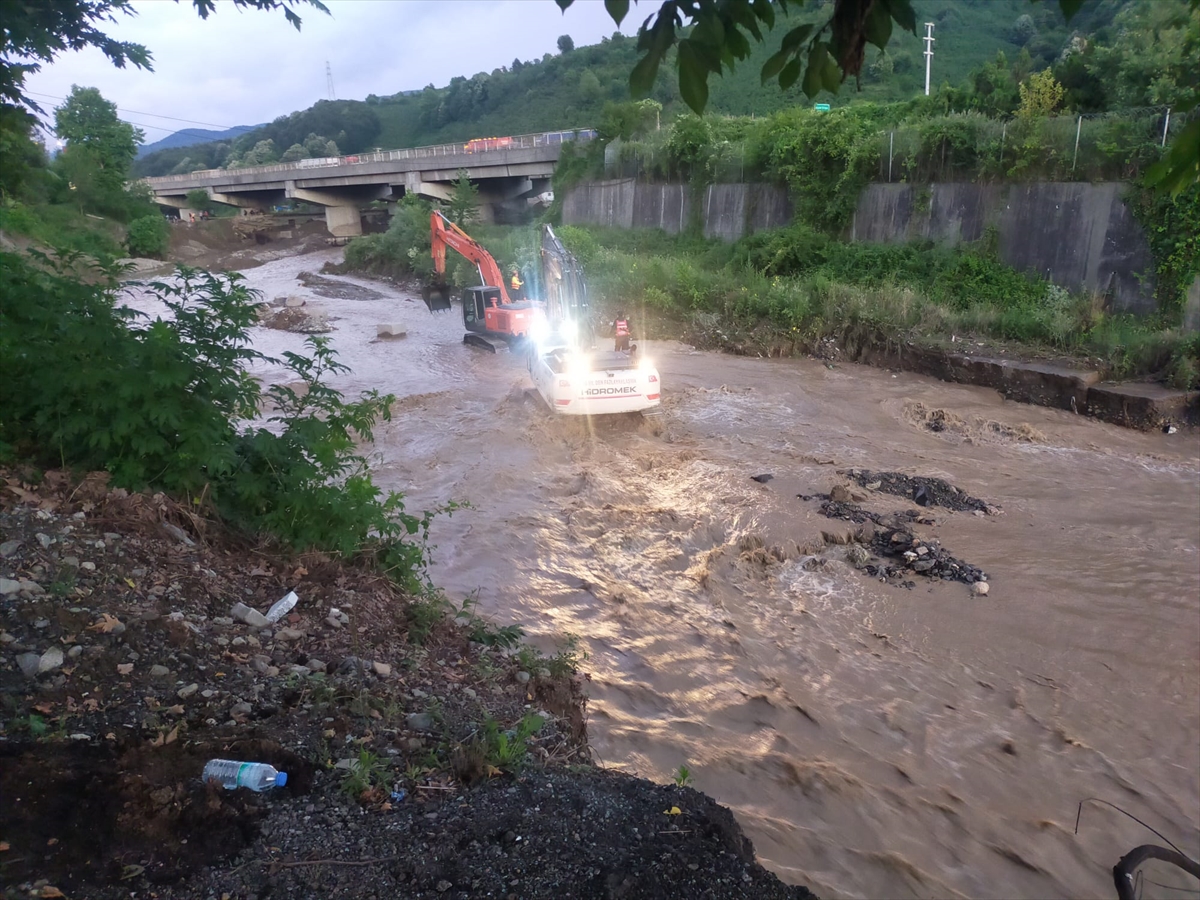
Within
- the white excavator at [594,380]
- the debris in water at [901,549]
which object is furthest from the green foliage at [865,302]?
the debris in water at [901,549]

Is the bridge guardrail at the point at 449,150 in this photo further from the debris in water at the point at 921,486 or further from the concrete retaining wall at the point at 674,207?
the debris in water at the point at 921,486

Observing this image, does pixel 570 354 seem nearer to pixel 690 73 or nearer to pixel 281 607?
pixel 281 607

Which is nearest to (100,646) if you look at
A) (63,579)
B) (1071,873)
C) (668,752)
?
(63,579)

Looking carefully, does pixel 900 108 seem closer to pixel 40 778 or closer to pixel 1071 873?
pixel 1071 873

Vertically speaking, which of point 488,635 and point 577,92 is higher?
point 577,92

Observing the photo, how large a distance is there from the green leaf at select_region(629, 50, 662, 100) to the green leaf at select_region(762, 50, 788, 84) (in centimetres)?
42

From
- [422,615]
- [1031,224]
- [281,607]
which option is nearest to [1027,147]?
[1031,224]

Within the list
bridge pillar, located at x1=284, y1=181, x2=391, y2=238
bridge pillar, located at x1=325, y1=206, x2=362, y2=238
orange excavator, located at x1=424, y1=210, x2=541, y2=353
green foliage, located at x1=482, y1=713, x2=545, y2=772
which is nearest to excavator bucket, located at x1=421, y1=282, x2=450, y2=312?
orange excavator, located at x1=424, y1=210, x2=541, y2=353

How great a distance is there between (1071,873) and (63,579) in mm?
6068

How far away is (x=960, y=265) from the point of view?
2019 centimetres

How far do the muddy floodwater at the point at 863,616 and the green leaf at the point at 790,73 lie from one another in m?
4.19

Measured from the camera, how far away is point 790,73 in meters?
2.49

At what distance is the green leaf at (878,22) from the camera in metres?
2.30

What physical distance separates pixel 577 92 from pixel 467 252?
52950mm
